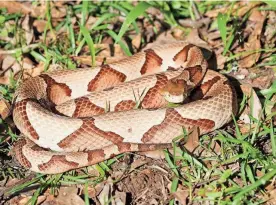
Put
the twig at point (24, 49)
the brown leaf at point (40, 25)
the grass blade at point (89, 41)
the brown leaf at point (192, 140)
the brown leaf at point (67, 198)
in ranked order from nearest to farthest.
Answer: the brown leaf at point (67, 198), the brown leaf at point (192, 140), the grass blade at point (89, 41), the twig at point (24, 49), the brown leaf at point (40, 25)

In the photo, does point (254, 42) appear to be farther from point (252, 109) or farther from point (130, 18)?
point (130, 18)

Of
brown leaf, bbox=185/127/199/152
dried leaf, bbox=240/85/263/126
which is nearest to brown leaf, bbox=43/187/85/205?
brown leaf, bbox=185/127/199/152

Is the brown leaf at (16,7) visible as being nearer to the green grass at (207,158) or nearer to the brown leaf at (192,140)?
the green grass at (207,158)

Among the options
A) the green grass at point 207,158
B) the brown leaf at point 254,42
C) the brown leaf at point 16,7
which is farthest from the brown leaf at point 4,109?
the brown leaf at point 254,42

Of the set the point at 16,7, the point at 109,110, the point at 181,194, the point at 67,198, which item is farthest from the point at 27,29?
the point at 181,194

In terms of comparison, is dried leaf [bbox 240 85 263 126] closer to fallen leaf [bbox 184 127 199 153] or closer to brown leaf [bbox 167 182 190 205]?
fallen leaf [bbox 184 127 199 153]

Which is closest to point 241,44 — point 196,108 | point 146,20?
point 146,20

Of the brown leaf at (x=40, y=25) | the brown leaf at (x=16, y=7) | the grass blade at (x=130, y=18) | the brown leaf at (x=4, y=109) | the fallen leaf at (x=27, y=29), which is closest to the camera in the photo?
the brown leaf at (x=4, y=109)

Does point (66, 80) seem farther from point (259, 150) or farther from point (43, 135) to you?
point (259, 150)
